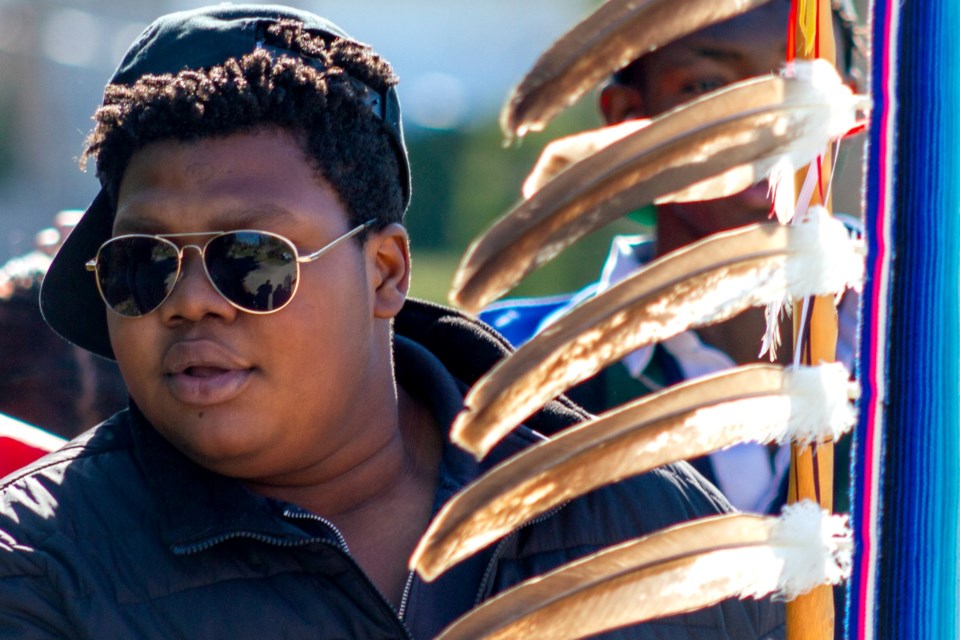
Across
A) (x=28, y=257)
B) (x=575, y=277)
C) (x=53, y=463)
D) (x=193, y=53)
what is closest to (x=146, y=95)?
(x=193, y=53)

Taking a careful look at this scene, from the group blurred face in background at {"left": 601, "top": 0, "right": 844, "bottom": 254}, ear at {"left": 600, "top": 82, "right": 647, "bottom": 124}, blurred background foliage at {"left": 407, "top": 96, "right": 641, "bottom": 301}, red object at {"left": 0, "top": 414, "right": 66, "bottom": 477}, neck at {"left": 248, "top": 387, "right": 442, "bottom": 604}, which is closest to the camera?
neck at {"left": 248, "top": 387, "right": 442, "bottom": 604}

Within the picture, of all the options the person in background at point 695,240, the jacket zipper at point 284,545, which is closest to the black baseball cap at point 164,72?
the jacket zipper at point 284,545

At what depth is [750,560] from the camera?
127cm

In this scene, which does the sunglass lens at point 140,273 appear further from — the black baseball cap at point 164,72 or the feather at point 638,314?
the feather at point 638,314

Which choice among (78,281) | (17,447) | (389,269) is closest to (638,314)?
(389,269)

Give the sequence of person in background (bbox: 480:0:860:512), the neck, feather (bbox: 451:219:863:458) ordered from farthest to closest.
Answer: person in background (bbox: 480:0:860:512)
the neck
feather (bbox: 451:219:863:458)

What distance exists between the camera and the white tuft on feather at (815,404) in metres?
1.27

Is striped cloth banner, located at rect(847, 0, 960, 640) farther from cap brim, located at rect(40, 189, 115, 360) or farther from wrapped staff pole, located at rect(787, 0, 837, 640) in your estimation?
cap brim, located at rect(40, 189, 115, 360)

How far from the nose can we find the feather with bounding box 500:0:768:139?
0.85 meters

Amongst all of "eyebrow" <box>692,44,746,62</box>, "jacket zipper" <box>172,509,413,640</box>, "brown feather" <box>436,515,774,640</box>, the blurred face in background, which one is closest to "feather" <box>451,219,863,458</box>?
"brown feather" <box>436,515,774,640</box>

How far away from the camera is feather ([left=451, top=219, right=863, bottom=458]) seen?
4.00ft

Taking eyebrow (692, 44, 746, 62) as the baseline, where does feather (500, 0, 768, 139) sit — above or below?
below

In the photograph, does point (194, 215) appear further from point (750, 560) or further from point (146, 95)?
point (750, 560)

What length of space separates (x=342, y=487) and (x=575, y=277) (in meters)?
7.97
